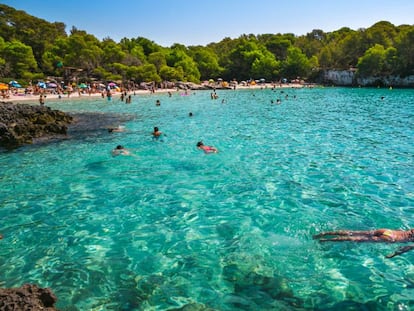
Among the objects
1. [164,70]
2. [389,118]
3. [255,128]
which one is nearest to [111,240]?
[255,128]

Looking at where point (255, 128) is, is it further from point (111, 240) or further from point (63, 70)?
point (63, 70)

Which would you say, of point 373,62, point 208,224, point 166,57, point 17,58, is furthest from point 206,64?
point 208,224

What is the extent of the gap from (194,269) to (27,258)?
3.27 metres

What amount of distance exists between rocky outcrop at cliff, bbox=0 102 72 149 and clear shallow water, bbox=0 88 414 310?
5.74 feet

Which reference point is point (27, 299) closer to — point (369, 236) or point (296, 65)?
point (369, 236)

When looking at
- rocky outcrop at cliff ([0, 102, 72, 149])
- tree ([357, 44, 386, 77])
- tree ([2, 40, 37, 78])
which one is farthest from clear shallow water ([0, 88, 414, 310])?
tree ([357, 44, 386, 77])

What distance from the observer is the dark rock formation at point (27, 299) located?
12.5ft

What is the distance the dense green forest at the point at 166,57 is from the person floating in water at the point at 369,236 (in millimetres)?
59798

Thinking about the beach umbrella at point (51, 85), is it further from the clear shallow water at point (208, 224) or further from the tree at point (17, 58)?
the clear shallow water at point (208, 224)

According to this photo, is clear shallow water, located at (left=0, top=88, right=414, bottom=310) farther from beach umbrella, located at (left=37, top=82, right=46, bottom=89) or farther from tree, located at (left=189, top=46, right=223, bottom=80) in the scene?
tree, located at (left=189, top=46, right=223, bottom=80)

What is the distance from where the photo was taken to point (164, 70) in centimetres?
7619

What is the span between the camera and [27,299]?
3.97 metres

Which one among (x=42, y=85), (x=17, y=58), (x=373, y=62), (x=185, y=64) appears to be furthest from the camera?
(x=185, y=64)

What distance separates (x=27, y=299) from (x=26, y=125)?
55.8ft
